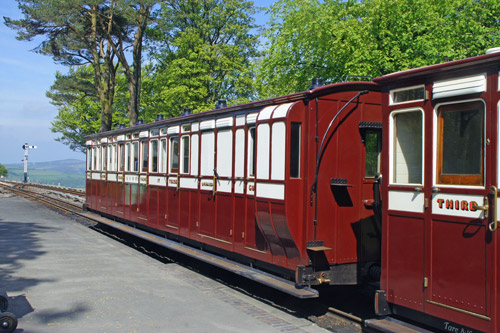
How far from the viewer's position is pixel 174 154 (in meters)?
11.9

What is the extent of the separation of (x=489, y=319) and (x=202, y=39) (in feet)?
100

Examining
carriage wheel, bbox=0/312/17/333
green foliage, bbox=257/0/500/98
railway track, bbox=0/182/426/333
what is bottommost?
railway track, bbox=0/182/426/333

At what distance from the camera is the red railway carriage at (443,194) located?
4840 mm

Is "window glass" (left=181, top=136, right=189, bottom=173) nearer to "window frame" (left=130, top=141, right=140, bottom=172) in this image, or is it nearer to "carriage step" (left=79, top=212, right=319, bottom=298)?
"carriage step" (left=79, top=212, right=319, bottom=298)

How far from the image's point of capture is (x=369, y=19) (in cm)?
1789

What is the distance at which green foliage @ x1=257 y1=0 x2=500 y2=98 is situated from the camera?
54.5 feet

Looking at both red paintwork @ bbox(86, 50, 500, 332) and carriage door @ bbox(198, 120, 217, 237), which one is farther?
carriage door @ bbox(198, 120, 217, 237)

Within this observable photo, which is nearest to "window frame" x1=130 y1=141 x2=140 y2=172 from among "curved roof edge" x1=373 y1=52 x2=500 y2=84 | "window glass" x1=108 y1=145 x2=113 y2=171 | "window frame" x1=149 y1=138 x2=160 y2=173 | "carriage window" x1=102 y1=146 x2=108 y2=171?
"window frame" x1=149 y1=138 x2=160 y2=173

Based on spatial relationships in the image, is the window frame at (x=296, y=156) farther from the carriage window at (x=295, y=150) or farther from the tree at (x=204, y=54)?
the tree at (x=204, y=54)

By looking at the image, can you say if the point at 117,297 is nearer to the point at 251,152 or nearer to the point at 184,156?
the point at 251,152

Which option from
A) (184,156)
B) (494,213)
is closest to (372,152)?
(494,213)

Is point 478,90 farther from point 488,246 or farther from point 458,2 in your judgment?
point 458,2

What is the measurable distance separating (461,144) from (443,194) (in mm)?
552

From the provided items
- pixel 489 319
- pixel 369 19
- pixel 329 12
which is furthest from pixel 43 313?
pixel 329 12
